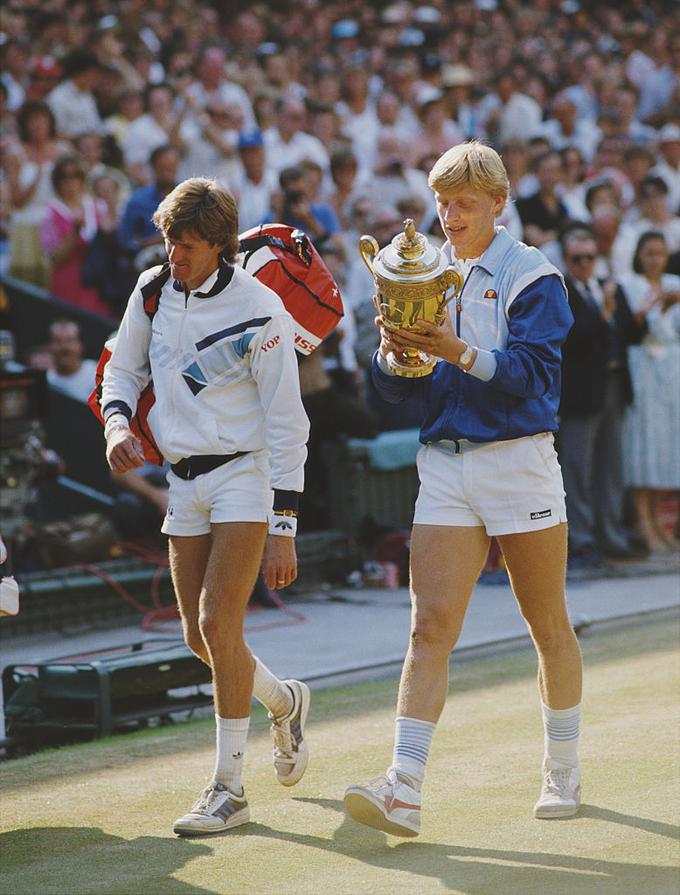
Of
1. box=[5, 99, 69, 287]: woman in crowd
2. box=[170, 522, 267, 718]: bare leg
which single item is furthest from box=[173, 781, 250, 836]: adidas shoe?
box=[5, 99, 69, 287]: woman in crowd

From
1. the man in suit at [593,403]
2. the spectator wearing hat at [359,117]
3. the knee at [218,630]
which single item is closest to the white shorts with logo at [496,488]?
the knee at [218,630]

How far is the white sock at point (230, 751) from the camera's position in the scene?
192 inches

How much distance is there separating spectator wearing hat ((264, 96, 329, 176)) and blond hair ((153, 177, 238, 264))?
8237 millimetres

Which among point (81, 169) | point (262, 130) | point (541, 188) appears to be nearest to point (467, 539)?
point (81, 169)

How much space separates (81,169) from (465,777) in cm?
713

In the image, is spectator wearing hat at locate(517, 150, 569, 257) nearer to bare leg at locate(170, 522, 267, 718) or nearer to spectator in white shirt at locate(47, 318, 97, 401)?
spectator in white shirt at locate(47, 318, 97, 401)

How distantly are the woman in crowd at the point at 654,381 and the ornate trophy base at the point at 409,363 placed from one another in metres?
6.99

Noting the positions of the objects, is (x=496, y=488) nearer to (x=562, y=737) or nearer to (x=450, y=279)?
(x=450, y=279)

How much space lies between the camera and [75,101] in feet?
43.4

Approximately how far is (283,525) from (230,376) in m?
0.50

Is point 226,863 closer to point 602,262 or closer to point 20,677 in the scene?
point 20,677

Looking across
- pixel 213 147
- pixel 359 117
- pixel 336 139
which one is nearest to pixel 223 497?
pixel 213 147

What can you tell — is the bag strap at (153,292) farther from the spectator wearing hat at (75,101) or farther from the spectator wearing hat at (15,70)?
the spectator wearing hat at (15,70)

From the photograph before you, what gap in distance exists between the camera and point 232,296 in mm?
4844
